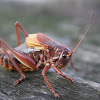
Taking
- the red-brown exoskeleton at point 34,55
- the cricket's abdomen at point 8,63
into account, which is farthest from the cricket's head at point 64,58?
the cricket's abdomen at point 8,63

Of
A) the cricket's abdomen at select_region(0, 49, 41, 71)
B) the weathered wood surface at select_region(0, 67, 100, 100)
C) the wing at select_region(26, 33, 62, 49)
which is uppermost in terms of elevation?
the wing at select_region(26, 33, 62, 49)

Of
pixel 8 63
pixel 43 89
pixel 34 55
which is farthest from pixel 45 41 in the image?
pixel 43 89

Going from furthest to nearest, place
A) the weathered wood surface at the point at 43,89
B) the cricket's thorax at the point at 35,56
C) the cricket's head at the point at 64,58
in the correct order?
the cricket's thorax at the point at 35,56 < the cricket's head at the point at 64,58 < the weathered wood surface at the point at 43,89

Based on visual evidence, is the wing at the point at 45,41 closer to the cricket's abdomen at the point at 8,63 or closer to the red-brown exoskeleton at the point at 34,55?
the red-brown exoskeleton at the point at 34,55

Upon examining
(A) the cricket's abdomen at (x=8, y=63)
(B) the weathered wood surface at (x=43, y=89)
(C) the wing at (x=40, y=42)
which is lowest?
(B) the weathered wood surface at (x=43, y=89)

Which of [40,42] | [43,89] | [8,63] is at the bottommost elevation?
[43,89]

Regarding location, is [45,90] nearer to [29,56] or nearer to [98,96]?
[98,96]

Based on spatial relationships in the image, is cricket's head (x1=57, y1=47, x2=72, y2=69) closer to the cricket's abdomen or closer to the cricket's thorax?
the cricket's thorax

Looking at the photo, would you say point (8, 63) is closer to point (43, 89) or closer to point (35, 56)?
point (35, 56)

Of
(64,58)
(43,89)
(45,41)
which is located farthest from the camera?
(45,41)

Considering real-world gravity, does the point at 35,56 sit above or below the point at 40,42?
below

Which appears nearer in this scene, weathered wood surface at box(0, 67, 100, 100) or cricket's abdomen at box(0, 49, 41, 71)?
weathered wood surface at box(0, 67, 100, 100)

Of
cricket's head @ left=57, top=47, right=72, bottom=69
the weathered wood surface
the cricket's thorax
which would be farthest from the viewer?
Answer: the cricket's thorax

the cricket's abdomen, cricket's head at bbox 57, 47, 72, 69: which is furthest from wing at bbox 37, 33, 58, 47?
the cricket's abdomen
